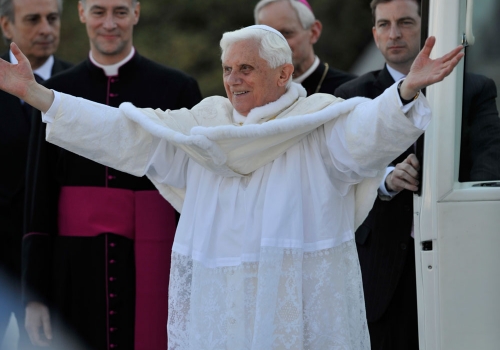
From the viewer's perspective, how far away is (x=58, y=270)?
5.51 metres

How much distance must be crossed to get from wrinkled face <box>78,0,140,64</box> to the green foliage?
428 inches

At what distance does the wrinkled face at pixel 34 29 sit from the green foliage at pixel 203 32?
9848 mm

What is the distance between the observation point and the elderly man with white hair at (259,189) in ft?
14.0

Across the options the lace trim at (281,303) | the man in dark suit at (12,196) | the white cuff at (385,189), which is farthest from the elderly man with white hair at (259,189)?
the man in dark suit at (12,196)

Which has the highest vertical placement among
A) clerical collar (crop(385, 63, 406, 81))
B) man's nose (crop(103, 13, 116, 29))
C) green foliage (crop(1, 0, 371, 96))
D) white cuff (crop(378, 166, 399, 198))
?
green foliage (crop(1, 0, 371, 96))

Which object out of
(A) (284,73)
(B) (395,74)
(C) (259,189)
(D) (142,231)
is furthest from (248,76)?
(D) (142,231)

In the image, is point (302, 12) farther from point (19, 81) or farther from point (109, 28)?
point (19, 81)

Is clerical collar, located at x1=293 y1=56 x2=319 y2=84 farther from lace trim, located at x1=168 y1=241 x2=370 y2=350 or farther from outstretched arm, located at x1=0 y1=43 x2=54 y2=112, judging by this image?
outstretched arm, located at x1=0 y1=43 x2=54 y2=112

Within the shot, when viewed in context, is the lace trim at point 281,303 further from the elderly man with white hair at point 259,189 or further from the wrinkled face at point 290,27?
the wrinkled face at point 290,27

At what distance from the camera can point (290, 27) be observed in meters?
6.64

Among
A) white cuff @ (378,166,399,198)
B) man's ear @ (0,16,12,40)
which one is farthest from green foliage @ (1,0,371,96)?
white cuff @ (378,166,399,198)

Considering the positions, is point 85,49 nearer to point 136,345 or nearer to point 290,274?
point 136,345

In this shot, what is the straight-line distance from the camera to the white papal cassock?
14.0 feet

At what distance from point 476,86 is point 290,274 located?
113 centimetres
